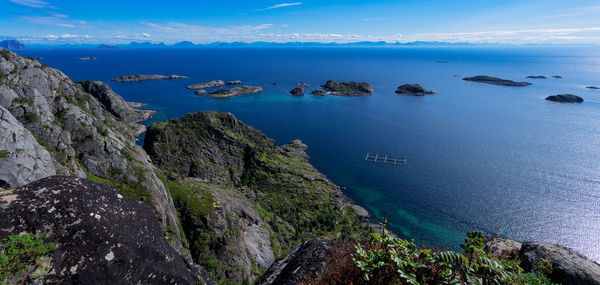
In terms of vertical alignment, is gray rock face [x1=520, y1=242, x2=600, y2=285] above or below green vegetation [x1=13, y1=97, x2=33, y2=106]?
below

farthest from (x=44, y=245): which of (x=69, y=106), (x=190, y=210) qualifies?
(x=69, y=106)

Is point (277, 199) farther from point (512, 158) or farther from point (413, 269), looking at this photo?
point (512, 158)

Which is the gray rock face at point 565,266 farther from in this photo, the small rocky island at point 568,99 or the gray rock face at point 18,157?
the small rocky island at point 568,99

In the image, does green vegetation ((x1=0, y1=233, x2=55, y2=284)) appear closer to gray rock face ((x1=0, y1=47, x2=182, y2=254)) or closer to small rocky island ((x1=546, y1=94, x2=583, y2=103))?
gray rock face ((x1=0, y1=47, x2=182, y2=254))

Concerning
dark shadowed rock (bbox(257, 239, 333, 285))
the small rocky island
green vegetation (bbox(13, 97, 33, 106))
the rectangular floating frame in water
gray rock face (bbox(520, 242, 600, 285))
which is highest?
green vegetation (bbox(13, 97, 33, 106))

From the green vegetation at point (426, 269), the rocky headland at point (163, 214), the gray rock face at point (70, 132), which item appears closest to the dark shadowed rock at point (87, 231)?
the rocky headland at point (163, 214)

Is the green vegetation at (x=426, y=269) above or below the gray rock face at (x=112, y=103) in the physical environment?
above

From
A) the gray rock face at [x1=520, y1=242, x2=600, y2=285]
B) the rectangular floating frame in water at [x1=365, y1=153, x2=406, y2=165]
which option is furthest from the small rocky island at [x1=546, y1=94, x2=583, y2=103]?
the gray rock face at [x1=520, y1=242, x2=600, y2=285]
